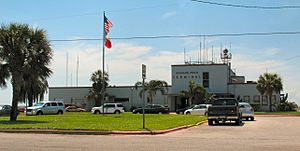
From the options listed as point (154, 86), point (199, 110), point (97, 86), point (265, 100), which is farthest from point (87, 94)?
point (199, 110)

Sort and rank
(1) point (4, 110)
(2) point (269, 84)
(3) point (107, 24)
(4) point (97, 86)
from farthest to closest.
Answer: (4) point (97, 86) < (2) point (269, 84) < (1) point (4, 110) < (3) point (107, 24)

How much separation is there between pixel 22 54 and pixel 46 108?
56.5ft

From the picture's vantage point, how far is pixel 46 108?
150ft

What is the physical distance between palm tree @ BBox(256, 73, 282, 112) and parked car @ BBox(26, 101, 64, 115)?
106ft

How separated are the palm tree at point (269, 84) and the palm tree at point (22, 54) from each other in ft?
136

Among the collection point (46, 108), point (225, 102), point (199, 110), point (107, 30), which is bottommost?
point (199, 110)

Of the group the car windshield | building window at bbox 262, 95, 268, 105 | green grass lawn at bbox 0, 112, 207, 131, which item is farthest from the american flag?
building window at bbox 262, 95, 268, 105

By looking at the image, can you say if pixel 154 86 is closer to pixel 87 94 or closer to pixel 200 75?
pixel 200 75

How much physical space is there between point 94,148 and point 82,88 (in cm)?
6563

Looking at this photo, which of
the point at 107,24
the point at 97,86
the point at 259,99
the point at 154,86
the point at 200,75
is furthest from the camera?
the point at 97,86

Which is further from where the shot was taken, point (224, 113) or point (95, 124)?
point (224, 113)

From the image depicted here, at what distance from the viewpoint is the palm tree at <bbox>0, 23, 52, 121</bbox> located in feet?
95.7

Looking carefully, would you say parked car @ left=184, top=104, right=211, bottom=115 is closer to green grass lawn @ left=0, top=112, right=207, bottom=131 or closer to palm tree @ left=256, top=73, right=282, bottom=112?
green grass lawn @ left=0, top=112, right=207, bottom=131

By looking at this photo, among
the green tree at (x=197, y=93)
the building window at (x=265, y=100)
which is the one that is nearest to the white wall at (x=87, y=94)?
the green tree at (x=197, y=93)
